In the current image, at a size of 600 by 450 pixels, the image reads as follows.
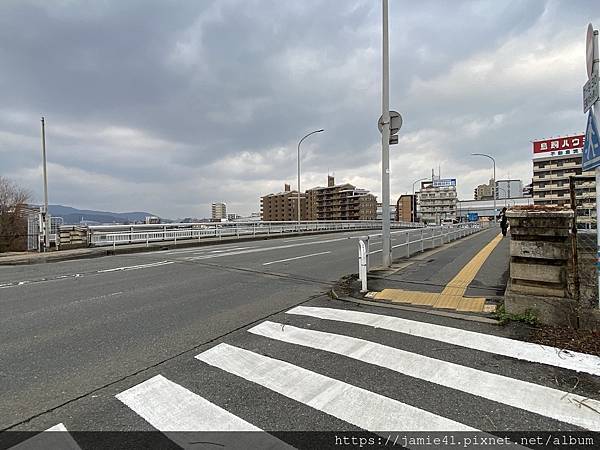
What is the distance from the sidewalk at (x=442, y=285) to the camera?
6.06 metres

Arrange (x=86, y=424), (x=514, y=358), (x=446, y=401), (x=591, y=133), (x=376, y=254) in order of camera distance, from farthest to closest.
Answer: (x=376, y=254)
(x=591, y=133)
(x=514, y=358)
(x=446, y=401)
(x=86, y=424)

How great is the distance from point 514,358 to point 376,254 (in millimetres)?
10539

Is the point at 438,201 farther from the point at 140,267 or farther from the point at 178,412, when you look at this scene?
the point at 178,412

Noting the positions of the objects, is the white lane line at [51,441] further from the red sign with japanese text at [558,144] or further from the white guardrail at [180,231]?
the red sign with japanese text at [558,144]

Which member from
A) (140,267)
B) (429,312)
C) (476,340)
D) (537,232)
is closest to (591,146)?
(537,232)

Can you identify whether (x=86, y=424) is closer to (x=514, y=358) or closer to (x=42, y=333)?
(x=42, y=333)

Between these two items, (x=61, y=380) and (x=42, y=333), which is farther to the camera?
(x=42, y=333)

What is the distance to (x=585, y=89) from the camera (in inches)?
183

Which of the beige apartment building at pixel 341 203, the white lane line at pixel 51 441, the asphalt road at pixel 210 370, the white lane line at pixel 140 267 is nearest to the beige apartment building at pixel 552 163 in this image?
the beige apartment building at pixel 341 203

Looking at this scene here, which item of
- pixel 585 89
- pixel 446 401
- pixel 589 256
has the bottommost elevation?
pixel 446 401

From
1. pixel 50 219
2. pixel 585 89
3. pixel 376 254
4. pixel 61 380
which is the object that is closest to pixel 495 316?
pixel 585 89

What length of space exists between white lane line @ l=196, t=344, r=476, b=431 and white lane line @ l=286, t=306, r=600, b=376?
1.75 m

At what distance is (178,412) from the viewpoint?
9.86 feet

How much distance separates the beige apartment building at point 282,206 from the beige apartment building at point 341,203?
14.2 ft
